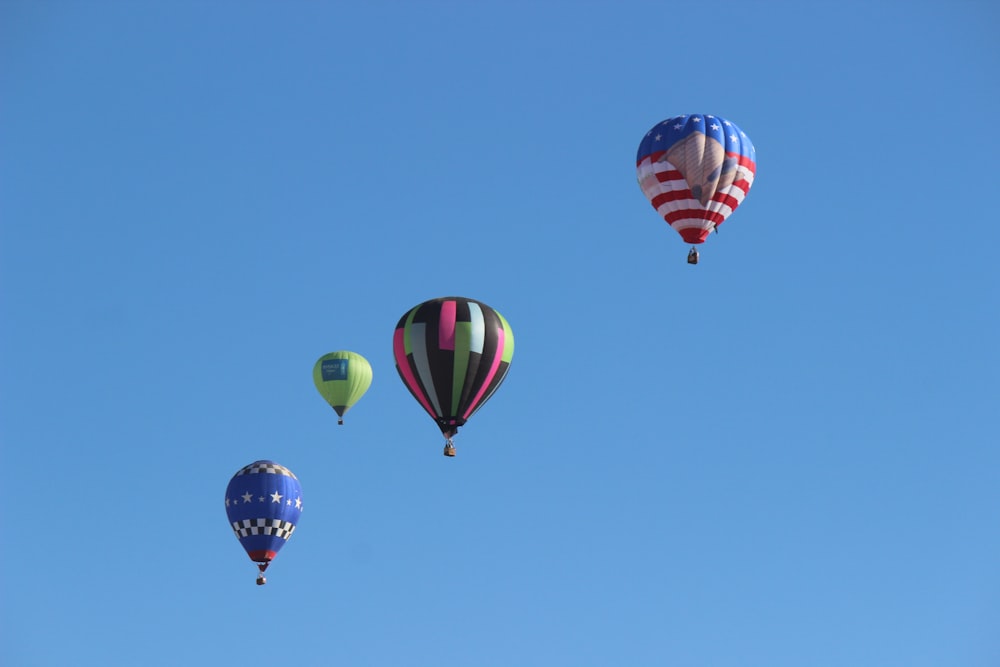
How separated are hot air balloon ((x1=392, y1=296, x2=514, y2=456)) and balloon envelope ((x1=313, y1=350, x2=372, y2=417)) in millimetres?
18954

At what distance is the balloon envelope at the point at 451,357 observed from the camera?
58.7 meters

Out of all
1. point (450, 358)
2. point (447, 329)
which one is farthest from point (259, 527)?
point (447, 329)

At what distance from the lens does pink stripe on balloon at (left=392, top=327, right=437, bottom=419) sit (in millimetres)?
59094

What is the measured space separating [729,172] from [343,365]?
80.3 ft

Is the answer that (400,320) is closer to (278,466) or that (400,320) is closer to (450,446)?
(450,446)

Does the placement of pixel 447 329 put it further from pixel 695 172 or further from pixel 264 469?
pixel 264 469

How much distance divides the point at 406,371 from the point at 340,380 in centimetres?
1932

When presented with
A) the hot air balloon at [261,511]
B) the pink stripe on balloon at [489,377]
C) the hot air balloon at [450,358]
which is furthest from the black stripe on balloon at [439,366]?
the hot air balloon at [261,511]

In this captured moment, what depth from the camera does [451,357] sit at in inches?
2308

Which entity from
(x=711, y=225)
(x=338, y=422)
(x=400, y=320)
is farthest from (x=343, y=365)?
(x=711, y=225)

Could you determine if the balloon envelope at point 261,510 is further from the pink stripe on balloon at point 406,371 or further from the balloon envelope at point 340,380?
the balloon envelope at point 340,380

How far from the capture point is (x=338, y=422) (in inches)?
3086

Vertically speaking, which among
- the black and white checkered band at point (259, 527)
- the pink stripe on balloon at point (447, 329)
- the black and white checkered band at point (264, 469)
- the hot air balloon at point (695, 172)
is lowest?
the black and white checkered band at point (259, 527)

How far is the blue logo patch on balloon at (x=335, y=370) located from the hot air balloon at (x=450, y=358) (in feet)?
62.2
